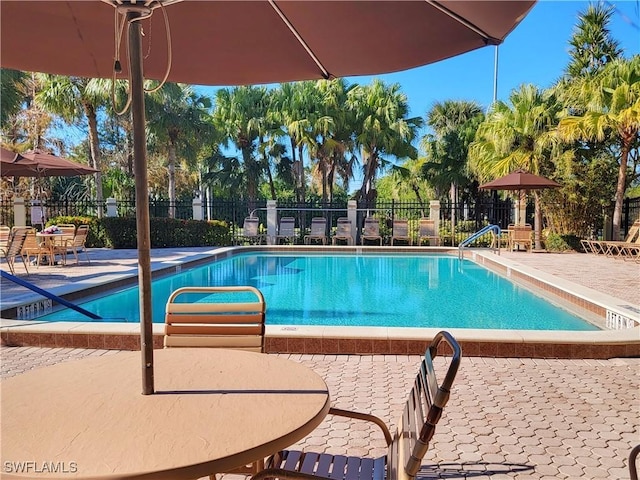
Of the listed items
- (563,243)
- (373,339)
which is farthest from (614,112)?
(373,339)

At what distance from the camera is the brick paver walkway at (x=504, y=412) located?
2441 millimetres

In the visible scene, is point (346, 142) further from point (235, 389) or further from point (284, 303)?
point (235, 389)

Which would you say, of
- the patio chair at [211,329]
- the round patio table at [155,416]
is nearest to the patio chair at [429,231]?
the patio chair at [211,329]

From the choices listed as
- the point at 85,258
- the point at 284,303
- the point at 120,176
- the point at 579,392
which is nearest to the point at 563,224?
the point at 284,303

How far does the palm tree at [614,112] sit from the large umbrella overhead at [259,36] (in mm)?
11743

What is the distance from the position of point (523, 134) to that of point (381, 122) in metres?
7.41

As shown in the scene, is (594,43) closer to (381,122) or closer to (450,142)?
(450,142)

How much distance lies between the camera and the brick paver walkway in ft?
8.01

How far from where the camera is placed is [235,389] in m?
1.58

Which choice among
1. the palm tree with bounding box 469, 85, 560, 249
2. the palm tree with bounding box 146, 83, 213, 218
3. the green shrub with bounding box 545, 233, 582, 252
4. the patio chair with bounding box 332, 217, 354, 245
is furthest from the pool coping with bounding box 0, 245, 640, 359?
the palm tree with bounding box 146, 83, 213, 218

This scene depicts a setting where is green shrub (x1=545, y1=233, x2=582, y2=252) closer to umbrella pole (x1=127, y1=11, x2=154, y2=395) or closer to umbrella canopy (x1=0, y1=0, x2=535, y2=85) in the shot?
umbrella canopy (x1=0, y1=0, x2=535, y2=85)

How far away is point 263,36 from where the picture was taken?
8.79ft

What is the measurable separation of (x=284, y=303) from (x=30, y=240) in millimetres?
5494

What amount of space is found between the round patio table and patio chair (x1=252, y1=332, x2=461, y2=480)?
17 centimetres
